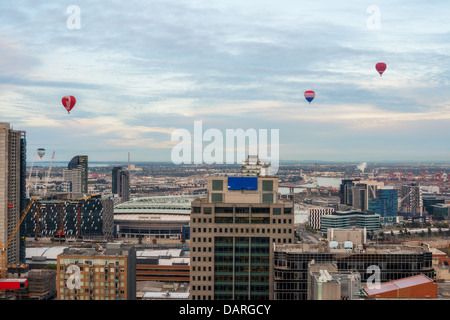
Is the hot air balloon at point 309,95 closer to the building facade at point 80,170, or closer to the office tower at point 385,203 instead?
the office tower at point 385,203

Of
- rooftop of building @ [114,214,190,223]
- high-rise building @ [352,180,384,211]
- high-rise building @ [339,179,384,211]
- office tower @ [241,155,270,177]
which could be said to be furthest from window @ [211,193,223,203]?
high-rise building @ [352,180,384,211]

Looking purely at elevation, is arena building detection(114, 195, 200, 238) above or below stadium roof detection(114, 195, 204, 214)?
below

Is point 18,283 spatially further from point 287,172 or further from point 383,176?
point 383,176

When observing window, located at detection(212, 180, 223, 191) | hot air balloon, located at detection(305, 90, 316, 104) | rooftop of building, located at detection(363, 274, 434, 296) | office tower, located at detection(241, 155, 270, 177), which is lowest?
rooftop of building, located at detection(363, 274, 434, 296)

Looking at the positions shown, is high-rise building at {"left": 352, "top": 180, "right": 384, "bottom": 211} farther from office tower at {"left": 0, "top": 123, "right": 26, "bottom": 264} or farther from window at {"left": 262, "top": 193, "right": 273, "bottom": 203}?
window at {"left": 262, "top": 193, "right": 273, "bottom": 203}

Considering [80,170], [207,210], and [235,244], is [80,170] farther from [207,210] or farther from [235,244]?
[235,244]

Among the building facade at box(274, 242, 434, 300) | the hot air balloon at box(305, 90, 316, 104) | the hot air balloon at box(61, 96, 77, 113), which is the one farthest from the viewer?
the hot air balloon at box(305, 90, 316, 104)
